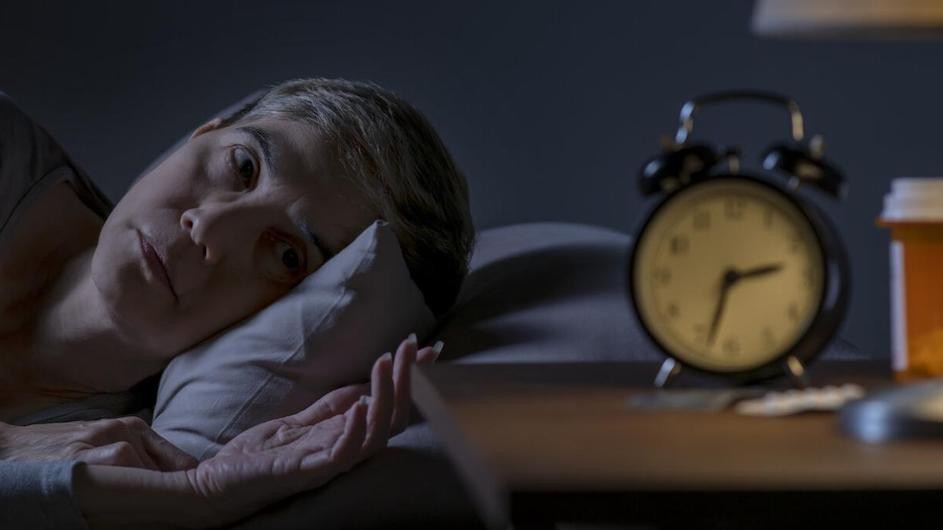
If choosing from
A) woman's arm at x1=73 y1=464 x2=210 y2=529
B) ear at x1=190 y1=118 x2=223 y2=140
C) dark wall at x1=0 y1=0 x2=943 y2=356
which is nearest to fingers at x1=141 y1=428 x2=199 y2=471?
woman's arm at x1=73 y1=464 x2=210 y2=529

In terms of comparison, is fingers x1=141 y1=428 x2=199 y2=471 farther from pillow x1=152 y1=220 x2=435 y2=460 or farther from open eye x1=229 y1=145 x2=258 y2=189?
open eye x1=229 y1=145 x2=258 y2=189

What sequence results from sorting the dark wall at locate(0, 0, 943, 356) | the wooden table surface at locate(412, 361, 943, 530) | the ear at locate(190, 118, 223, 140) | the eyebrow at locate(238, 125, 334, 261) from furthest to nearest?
the dark wall at locate(0, 0, 943, 356)
the ear at locate(190, 118, 223, 140)
the eyebrow at locate(238, 125, 334, 261)
the wooden table surface at locate(412, 361, 943, 530)

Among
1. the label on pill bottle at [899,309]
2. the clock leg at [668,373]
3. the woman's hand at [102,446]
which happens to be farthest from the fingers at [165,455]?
the label on pill bottle at [899,309]

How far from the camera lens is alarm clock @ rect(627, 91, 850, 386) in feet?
3.36

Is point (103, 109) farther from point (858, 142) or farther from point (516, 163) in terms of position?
point (858, 142)

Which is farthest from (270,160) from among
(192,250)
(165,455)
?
(165,455)

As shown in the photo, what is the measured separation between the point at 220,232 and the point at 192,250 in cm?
4

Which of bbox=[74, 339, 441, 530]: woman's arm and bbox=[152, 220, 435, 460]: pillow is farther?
bbox=[152, 220, 435, 460]: pillow

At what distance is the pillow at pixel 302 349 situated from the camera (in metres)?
1.59

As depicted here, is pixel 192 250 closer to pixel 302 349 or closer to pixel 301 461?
pixel 302 349

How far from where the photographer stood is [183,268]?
65.1 inches

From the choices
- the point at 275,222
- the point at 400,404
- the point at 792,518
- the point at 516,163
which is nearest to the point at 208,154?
the point at 275,222

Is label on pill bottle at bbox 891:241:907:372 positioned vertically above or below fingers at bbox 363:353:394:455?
above

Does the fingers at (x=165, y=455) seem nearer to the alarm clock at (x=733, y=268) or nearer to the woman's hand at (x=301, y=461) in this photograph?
the woman's hand at (x=301, y=461)
